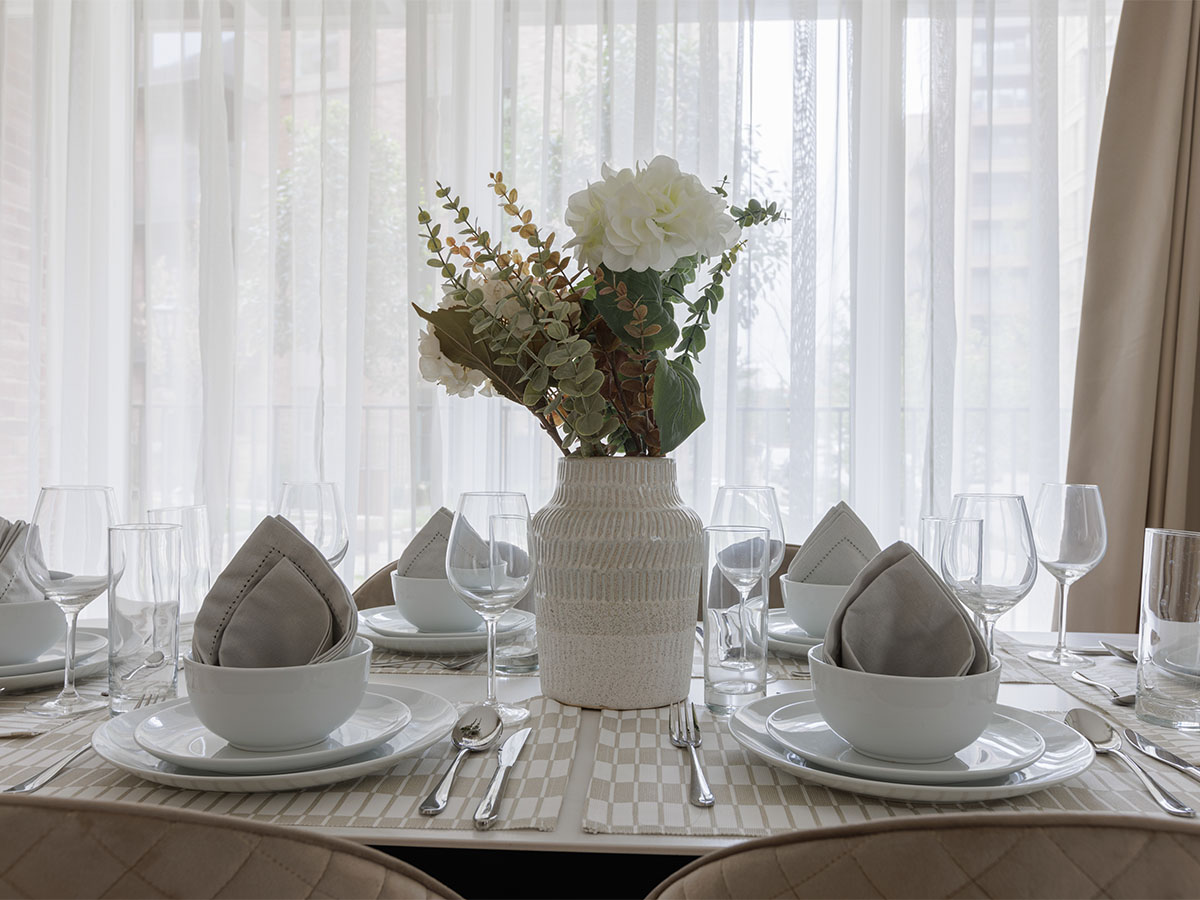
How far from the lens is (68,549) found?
1049 mm

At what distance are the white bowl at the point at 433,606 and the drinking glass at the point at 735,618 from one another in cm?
40

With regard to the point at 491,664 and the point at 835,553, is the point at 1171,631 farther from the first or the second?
the point at 491,664

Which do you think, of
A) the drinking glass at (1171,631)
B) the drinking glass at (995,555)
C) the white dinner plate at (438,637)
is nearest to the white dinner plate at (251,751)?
the white dinner plate at (438,637)

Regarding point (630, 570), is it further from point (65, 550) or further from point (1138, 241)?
point (1138, 241)

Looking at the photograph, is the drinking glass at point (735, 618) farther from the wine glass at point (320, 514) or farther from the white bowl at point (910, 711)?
the wine glass at point (320, 514)

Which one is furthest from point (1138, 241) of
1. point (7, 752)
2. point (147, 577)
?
point (7, 752)

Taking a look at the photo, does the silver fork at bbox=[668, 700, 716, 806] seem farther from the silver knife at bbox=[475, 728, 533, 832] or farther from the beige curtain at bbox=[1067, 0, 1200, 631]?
the beige curtain at bbox=[1067, 0, 1200, 631]

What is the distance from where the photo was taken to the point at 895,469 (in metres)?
2.93

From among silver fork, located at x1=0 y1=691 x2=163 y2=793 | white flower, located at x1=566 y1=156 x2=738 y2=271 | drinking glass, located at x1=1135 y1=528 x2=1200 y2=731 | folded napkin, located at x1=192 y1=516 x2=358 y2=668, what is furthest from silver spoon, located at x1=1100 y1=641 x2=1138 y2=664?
silver fork, located at x1=0 y1=691 x2=163 y2=793

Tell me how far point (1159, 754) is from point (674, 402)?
1.89 feet

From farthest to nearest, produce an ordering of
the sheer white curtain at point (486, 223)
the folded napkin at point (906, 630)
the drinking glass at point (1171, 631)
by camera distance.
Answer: the sheer white curtain at point (486, 223) → the drinking glass at point (1171, 631) → the folded napkin at point (906, 630)


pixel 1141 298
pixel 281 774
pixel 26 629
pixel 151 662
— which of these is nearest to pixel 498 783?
pixel 281 774

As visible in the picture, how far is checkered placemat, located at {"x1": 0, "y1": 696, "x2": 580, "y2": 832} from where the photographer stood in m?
0.75

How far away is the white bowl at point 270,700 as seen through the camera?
0.82 metres
